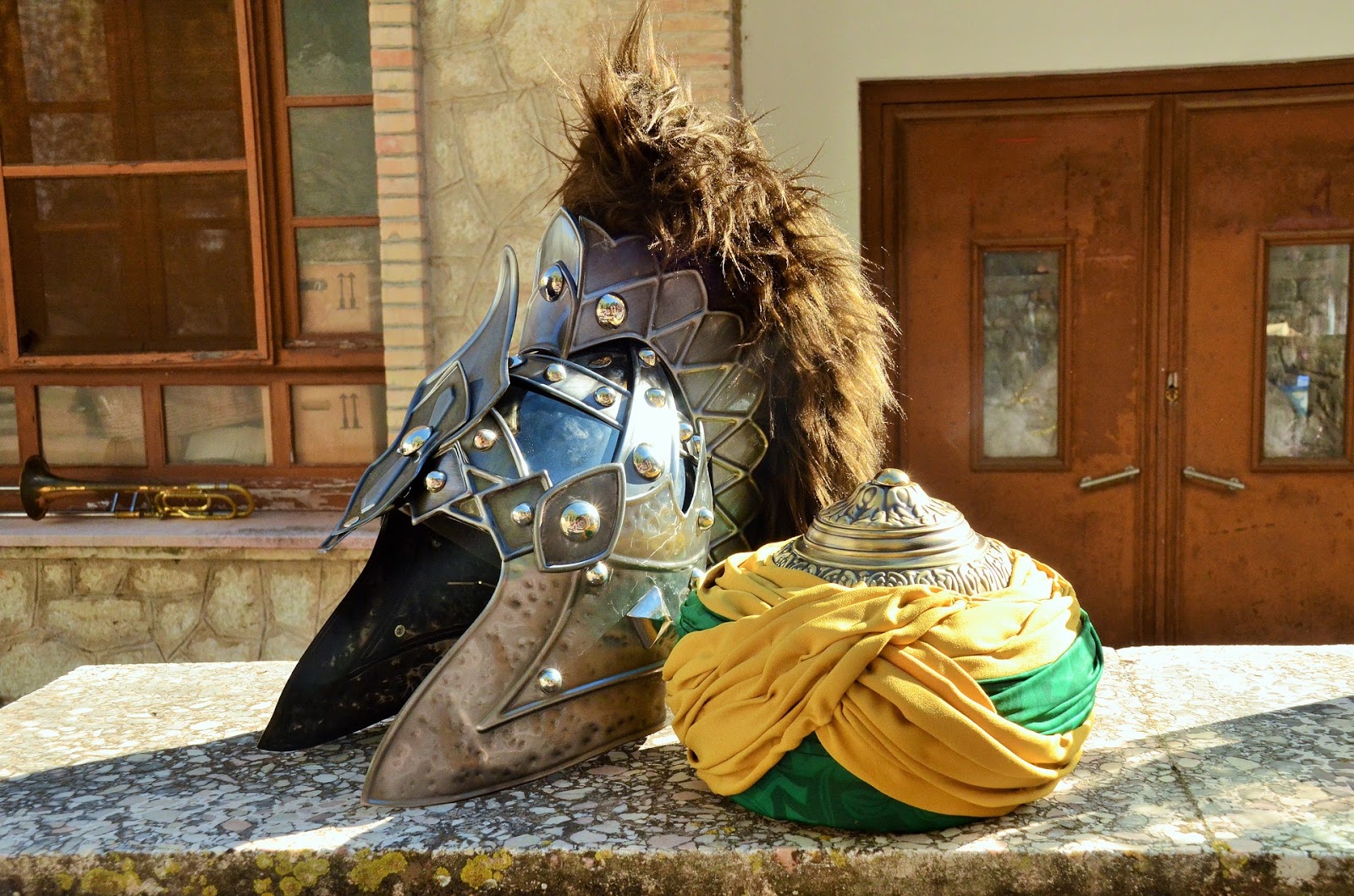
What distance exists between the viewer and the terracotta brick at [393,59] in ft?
11.4

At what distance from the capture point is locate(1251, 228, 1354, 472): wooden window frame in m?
3.63

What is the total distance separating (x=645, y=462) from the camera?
1491mm

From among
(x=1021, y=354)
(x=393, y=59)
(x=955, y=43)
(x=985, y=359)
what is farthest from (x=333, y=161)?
(x=1021, y=354)

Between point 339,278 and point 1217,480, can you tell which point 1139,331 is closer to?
point 1217,480

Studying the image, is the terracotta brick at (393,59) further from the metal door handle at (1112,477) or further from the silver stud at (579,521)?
the metal door handle at (1112,477)

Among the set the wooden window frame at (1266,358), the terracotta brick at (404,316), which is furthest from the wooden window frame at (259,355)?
the wooden window frame at (1266,358)

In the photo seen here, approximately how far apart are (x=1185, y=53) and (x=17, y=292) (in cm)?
411

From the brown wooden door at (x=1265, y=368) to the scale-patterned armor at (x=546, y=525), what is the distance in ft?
8.49

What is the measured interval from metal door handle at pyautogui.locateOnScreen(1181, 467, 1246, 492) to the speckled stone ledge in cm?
214

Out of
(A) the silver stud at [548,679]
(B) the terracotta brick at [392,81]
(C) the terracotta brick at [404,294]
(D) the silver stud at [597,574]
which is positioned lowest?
(A) the silver stud at [548,679]

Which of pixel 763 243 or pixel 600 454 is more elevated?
pixel 763 243

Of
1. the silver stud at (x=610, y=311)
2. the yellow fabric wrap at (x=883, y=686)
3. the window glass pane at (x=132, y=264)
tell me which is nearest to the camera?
the yellow fabric wrap at (x=883, y=686)

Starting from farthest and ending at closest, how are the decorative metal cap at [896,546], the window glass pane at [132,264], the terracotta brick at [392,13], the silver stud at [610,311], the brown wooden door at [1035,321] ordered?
1. the window glass pane at [132,264]
2. the brown wooden door at [1035,321]
3. the terracotta brick at [392,13]
4. the silver stud at [610,311]
5. the decorative metal cap at [896,546]

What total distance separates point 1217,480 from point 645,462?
9.61ft
